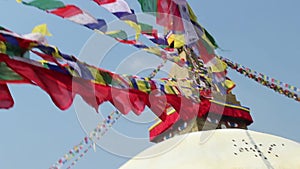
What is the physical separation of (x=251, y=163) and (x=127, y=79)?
1884 mm

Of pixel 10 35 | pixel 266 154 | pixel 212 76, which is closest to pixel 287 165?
pixel 266 154

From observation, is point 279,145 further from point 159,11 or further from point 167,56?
point 159,11

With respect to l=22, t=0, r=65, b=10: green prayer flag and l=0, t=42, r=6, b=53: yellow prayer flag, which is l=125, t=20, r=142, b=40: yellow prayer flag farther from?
l=0, t=42, r=6, b=53: yellow prayer flag

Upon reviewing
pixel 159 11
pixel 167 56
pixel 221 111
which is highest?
pixel 159 11

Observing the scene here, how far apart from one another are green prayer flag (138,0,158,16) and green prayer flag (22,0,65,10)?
185 centimetres

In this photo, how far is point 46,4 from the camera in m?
5.13

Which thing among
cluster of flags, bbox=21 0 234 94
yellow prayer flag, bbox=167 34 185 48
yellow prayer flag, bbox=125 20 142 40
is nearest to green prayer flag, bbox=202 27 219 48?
cluster of flags, bbox=21 0 234 94

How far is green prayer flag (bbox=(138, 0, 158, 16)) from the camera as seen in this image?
6.82 meters

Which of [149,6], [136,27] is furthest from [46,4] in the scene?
[149,6]

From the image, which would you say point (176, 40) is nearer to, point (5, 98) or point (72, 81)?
point (72, 81)

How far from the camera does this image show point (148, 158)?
6.26m

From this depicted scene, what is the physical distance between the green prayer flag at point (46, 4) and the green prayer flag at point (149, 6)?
6.08 feet

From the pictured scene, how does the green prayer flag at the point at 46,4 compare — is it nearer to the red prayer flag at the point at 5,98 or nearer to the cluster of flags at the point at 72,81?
the cluster of flags at the point at 72,81

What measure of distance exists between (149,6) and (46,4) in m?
2.17
